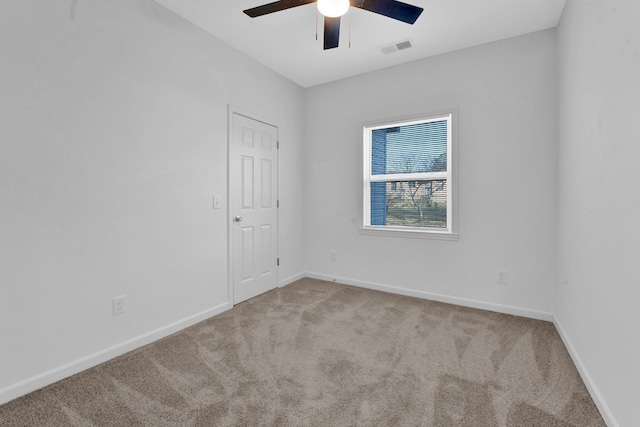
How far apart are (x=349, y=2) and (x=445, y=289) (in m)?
2.85

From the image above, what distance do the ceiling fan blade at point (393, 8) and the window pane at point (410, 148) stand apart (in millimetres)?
1590

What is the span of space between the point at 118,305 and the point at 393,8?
285 cm

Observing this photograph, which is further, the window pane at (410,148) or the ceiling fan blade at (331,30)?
the window pane at (410,148)

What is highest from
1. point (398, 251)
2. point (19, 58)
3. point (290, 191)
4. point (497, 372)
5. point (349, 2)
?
point (349, 2)

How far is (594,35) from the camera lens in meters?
1.79

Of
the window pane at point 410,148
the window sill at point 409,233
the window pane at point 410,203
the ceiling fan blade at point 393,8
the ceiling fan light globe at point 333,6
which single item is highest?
the ceiling fan blade at point 393,8

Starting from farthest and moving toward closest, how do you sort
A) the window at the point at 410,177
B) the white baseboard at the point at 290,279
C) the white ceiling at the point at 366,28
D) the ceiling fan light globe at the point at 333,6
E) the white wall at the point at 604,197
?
the white baseboard at the point at 290,279 < the window at the point at 410,177 < the white ceiling at the point at 366,28 < the ceiling fan light globe at the point at 333,6 < the white wall at the point at 604,197

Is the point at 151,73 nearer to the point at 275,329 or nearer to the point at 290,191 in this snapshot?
the point at 290,191

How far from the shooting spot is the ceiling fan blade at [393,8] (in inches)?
78.7

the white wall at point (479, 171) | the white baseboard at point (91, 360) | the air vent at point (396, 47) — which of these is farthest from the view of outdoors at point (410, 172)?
the white baseboard at point (91, 360)

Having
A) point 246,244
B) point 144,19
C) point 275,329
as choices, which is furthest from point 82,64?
point 275,329

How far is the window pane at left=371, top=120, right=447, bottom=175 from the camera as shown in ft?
11.4

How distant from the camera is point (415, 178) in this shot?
365 cm

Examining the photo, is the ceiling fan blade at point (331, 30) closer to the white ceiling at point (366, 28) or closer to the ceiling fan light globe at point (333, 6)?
the ceiling fan light globe at point (333, 6)
